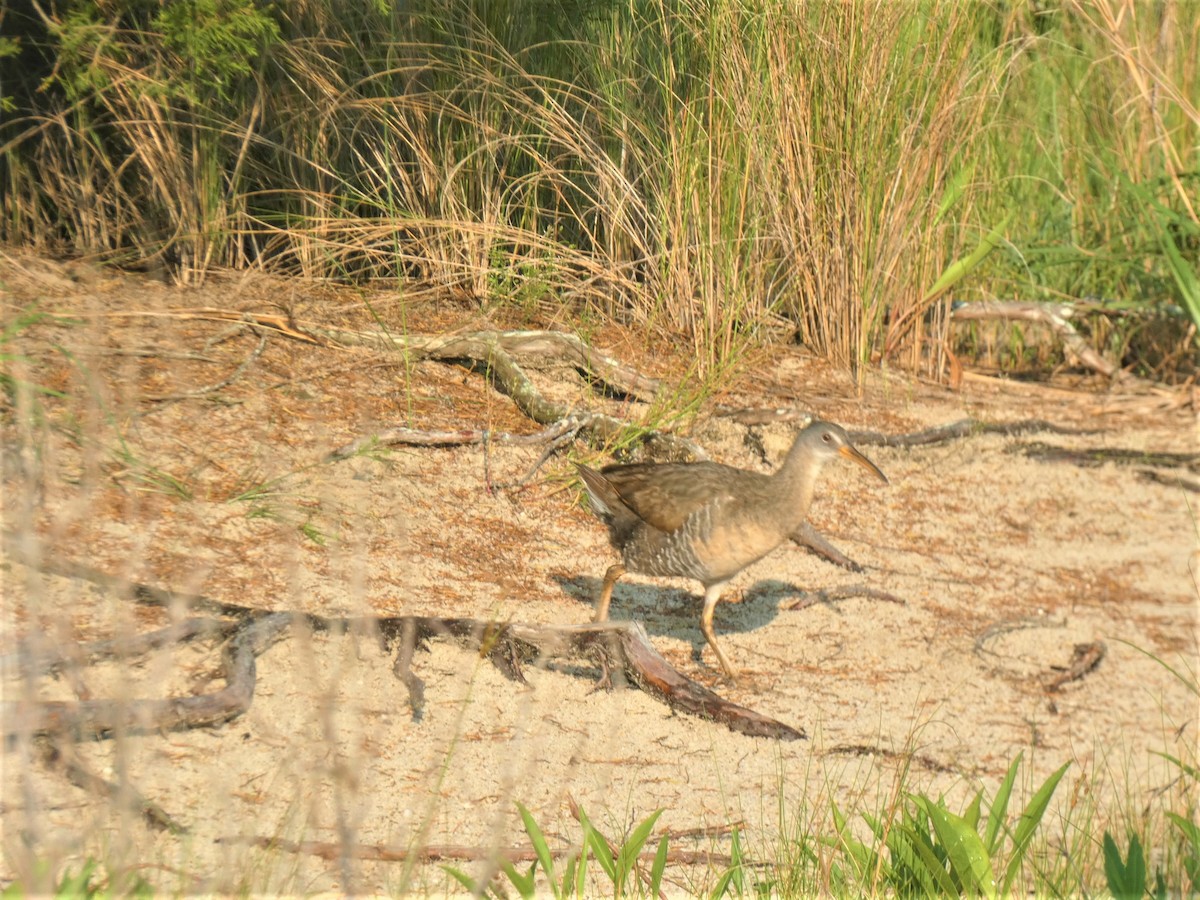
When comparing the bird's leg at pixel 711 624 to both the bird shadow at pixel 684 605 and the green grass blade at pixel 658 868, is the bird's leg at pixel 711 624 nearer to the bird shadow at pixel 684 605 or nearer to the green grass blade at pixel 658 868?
the bird shadow at pixel 684 605

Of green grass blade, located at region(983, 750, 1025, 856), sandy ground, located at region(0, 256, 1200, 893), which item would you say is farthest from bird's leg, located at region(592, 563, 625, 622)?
green grass blade, located at region(983, 750, 1025, 856)

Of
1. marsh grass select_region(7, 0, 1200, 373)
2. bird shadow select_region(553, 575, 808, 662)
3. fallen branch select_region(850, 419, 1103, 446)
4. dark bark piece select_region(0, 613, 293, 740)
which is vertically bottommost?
bird shadow select_region(553, 575, 808, 662)

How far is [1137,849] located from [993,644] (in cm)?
261

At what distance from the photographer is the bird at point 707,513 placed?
16.8 ft

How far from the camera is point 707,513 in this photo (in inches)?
202

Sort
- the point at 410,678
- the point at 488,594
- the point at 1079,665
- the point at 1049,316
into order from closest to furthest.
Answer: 1. the point at 410,678
2. the point at 488,594
3. the point at 1079,665
4. the point at 1049,316

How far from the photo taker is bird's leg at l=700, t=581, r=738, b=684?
5042 mm

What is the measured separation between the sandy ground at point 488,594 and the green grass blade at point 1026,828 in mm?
480

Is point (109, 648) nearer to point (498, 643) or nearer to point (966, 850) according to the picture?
point (498, 643)

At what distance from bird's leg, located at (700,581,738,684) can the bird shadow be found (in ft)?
0.54

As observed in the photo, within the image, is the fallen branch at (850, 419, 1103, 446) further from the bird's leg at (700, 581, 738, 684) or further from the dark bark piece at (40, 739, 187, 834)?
the dark bark piece at (40, 739, 187, 834)

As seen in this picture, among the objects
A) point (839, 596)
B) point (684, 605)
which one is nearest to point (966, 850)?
point (839, 596)

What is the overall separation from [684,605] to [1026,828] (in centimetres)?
282

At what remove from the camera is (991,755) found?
467 centimetres
